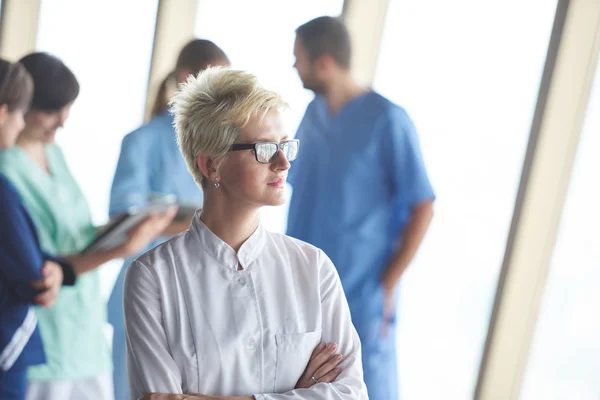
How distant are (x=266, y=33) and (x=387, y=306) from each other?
126cm

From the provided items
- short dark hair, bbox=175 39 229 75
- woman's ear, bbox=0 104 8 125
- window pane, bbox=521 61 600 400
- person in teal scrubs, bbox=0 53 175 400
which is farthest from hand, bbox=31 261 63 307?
window pane, bbox=521 61 600 400

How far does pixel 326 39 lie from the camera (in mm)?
2969

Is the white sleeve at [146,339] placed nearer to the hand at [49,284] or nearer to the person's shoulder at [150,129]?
the hand at [49,284]

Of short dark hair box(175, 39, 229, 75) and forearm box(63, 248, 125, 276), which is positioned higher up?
short dark hair box(175, 39, 229, 75)

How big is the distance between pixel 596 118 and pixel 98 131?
209 centimetres

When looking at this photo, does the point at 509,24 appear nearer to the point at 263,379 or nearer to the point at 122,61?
the point at 122,61

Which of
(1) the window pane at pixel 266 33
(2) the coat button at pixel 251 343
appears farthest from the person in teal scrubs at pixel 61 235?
(2) the coat button at pixel 251 343

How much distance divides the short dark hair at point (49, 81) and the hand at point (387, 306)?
148cm

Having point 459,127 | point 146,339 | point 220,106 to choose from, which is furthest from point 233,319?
point 459,127

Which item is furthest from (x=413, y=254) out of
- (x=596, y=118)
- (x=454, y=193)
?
(x=596, y=118)

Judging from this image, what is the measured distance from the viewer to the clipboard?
9.36ft

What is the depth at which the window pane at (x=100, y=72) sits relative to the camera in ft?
9.45

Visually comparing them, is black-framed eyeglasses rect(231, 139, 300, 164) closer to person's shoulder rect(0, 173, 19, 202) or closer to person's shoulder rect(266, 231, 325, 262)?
person's shoulder rect(266, 231, 325, 262)

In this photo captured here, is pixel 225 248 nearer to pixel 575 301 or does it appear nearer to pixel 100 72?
pixel 100 72
